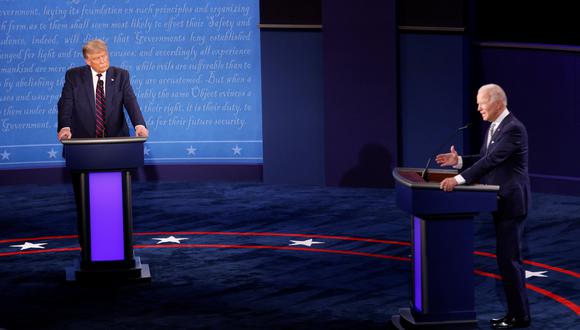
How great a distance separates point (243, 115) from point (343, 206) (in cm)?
228

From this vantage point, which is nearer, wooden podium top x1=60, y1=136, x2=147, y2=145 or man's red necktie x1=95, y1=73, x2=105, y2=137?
wooden podium top x1=60, y1=136, x2=147, y2=145

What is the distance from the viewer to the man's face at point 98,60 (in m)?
7.95

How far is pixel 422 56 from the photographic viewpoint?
11914 millimetres

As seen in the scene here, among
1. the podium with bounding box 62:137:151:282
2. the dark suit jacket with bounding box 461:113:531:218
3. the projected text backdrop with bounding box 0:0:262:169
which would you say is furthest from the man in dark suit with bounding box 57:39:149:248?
the projected text backdrop with bounding box 0:0:262:169

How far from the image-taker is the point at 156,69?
42.0 ft

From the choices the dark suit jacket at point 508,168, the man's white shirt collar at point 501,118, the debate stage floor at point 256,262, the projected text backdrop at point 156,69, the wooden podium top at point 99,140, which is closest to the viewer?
the dark suit jacket at point 508,168

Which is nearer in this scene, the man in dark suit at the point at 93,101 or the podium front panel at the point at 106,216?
the podium front panel at the point at 106,216

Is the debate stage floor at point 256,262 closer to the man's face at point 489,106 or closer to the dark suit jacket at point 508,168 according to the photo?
the dark suit jacket at point 508,168

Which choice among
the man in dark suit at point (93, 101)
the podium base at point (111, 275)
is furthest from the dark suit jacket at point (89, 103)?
the podium base at point (111, 275)

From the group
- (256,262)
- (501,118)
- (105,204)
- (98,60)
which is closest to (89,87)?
(98,60)

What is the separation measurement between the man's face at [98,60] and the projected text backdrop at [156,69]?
4729 millimetres

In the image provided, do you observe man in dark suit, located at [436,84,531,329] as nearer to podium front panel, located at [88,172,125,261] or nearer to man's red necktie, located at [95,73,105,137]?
podium front panel, located at [88,172,125,261]

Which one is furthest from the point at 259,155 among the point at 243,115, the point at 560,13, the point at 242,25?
the point at 560,13

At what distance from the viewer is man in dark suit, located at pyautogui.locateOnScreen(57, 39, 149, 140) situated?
317 inches
